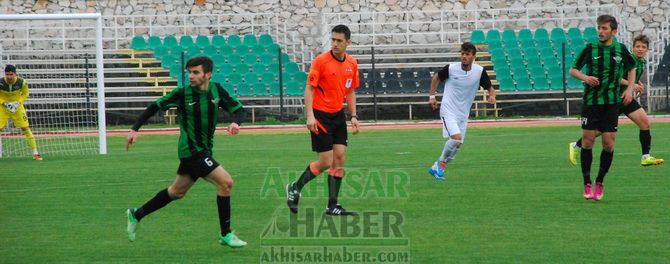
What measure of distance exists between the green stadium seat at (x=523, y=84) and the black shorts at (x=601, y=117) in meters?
22.5

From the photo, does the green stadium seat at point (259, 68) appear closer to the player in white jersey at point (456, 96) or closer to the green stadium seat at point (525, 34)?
the green stadium seat at point (525, 34)

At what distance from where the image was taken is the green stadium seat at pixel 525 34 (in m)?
35.9

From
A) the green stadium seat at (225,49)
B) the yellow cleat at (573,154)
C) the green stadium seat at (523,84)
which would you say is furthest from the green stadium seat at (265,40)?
the yellow cleat at (573,154)

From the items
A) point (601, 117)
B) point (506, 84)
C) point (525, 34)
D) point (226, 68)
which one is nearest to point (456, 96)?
point (601, 117)

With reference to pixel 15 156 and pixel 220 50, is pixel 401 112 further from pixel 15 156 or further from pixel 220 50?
pixel 15 156

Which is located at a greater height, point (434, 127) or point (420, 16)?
point (420, 16)

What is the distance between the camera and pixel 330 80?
11.4 metres

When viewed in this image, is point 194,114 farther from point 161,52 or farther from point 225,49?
point 161,52

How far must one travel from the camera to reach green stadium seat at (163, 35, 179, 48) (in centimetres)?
3556

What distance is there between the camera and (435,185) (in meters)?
14.1

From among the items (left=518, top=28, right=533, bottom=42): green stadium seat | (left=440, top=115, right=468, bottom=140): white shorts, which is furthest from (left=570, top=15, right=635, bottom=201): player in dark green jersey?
(left=518, top=28, right=533, bottom=42): green stadium seat

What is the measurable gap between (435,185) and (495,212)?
2952 millimetres

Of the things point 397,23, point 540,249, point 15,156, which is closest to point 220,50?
point 397,23

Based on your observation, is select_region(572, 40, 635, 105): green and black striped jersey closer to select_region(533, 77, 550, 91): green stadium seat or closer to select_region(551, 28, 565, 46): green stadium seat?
select_region(533, 77, 550, 91): green stadium seat
